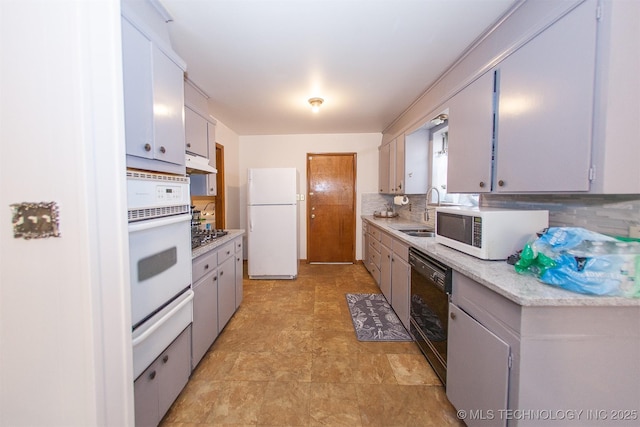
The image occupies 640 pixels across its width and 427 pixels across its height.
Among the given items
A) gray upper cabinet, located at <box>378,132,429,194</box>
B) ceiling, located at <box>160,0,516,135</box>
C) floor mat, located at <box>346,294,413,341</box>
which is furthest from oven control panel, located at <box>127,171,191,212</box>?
gray upper cabinet, located at <box>378,132,429,194</box>

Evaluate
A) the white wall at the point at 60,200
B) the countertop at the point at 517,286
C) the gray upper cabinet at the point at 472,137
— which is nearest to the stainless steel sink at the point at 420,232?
the gray upper cabinet at the point at 472,137

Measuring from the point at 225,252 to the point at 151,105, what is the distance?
1313 mm

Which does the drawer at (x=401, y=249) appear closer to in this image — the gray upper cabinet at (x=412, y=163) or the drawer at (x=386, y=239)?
the drawer at (x=386, y=239)

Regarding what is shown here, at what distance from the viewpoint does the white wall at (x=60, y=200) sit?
26.4 inches

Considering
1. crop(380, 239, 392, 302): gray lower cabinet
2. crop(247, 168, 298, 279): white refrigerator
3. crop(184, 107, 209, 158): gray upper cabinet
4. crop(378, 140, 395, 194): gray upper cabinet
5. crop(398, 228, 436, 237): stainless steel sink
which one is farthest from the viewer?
crop(378, 140, 395, 194): gray upper cabinet

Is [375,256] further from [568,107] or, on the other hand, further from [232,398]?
[568,107]

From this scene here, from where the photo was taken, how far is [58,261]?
0.70 meters

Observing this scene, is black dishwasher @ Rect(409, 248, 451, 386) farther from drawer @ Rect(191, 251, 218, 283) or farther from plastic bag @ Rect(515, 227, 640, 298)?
drawer @ Rect(191, 251, 218, 283)

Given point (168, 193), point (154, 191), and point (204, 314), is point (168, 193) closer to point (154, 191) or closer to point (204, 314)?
point (154, 191)

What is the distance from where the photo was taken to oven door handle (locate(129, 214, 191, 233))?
3.23 ft

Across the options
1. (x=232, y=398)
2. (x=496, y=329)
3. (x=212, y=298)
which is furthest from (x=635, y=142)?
(x=212, y=298)

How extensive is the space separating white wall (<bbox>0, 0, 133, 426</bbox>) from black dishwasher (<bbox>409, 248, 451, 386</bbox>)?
1624 mm

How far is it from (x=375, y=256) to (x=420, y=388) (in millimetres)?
1829

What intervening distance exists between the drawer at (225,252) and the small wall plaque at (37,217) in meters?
1.37
